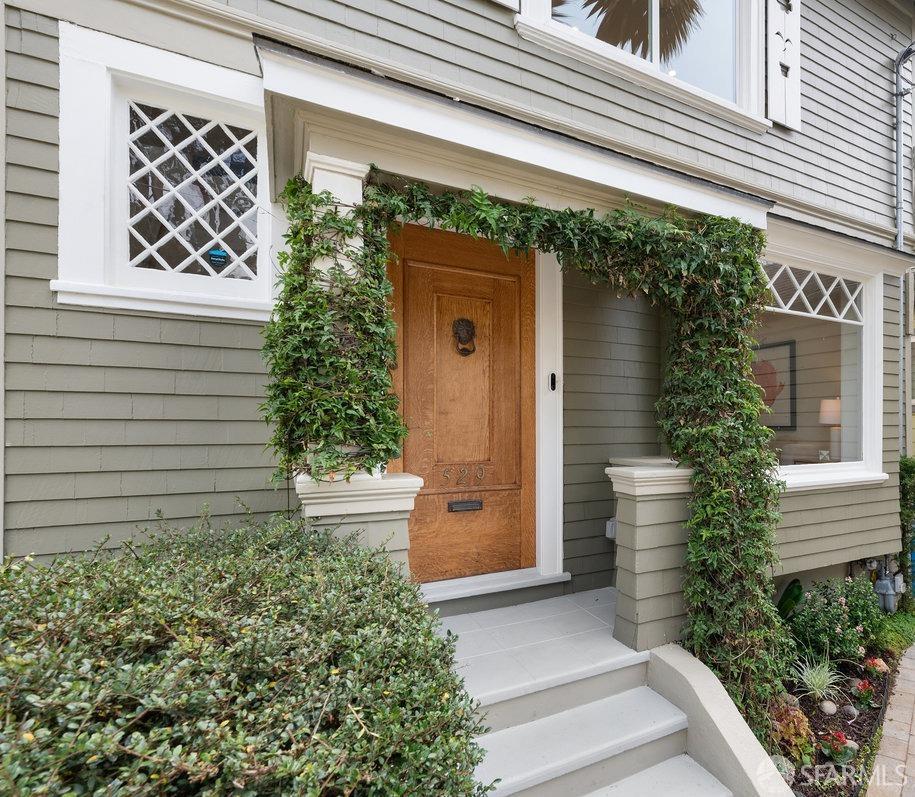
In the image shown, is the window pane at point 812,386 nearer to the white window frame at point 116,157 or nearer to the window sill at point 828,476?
the window sill at point 828,476

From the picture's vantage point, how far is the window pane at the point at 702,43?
358 cm

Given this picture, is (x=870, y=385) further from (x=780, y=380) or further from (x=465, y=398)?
(x=465, y=398)

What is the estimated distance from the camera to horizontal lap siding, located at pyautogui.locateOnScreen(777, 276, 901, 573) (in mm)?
3605

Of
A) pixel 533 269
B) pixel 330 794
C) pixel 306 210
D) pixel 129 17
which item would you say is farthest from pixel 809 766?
pixel 129 17

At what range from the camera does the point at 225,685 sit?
108cm

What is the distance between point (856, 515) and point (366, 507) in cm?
435

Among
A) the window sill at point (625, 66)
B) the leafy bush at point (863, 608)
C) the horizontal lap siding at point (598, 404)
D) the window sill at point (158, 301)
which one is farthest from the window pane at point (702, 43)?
the leafy bush at point (863, 608)

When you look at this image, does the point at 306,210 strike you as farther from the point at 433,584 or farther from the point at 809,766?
the point at 809,766

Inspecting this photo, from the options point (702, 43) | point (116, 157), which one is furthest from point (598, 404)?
point (116, 157)

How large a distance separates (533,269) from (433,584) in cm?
222

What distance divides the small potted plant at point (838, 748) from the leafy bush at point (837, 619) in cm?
76

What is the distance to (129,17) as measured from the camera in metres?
2.28

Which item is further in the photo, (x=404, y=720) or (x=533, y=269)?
(x=533, y=269)

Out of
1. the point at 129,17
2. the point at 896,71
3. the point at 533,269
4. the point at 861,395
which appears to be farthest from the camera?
the point at 896,71
